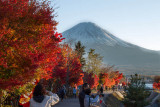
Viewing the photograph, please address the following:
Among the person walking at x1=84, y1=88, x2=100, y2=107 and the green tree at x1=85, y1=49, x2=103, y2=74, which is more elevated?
the green tree at x1=85, y1=49, x2=103, y2=74

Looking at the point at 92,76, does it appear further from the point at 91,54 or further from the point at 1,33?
the point at 1,33

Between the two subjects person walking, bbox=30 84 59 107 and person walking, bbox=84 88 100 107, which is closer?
person walking, bbox=30 84 59 107

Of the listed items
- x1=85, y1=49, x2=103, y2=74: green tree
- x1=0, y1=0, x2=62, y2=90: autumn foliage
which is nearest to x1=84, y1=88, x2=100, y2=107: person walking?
x1=0, y1=0, x2=62, y2=90: autumn foliage

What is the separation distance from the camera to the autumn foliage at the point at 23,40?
1128cm

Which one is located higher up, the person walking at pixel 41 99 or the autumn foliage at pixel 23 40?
the autumn foliage at pixel 23 40

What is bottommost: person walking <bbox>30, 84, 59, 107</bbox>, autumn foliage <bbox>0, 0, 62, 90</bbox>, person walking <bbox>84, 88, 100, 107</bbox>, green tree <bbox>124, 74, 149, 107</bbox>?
green tree <bbox>124, 74, 149, 107</bbox>

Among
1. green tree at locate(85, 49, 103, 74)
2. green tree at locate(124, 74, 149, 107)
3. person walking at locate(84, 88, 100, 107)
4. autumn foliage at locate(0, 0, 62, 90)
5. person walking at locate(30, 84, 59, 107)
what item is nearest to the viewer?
person walking at locate(30, 84, 59, 107)

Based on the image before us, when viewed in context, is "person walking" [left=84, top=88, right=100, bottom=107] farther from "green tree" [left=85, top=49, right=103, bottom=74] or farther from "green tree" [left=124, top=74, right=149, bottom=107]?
"green tree" [left=85, top=49, right=103, bottom=74]

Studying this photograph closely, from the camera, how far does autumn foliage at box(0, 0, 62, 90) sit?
11281 millimetres

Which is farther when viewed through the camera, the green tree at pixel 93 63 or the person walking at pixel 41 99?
the green tree at pixel 93 63

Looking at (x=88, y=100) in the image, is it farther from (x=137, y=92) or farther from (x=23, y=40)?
(x=137, y=92)

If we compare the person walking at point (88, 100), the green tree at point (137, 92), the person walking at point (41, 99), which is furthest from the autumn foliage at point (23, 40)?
the green tree at point (137, 92)

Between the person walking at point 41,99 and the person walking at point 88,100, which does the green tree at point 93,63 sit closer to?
the person walking at point 88,100

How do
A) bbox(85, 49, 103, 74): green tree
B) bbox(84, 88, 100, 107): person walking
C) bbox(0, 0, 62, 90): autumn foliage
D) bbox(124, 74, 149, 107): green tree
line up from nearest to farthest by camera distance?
bbox(84, 88, 100, 107): person walking < bbox(0, 0, 62, 90): autumn foliage < bbox(124, 74, 149, 107): green tree < bbox(85, 49, 103, 74): green tree
